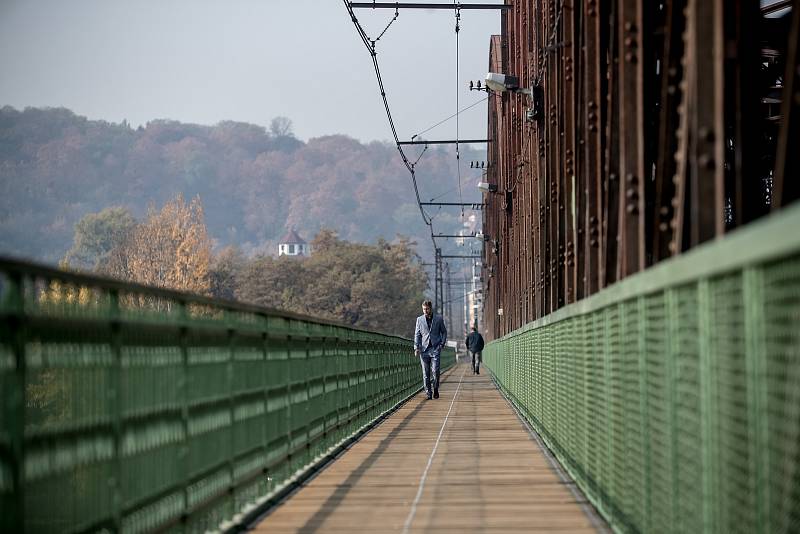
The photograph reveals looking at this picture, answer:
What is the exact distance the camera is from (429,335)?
26.7 m

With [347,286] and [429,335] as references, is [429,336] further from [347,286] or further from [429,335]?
[347,286]

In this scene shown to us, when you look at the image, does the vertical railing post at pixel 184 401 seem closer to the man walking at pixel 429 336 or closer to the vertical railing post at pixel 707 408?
the vertical railing post at pixel 707 408

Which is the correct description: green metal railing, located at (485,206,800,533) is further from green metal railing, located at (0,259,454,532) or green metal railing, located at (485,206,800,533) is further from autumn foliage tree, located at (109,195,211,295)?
autumn foliage tree, located at (109,195,211,295)

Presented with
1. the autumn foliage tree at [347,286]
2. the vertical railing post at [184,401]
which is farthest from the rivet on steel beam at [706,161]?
the autumn foliage tree at [347,286]

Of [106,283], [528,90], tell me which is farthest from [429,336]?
[106,283]

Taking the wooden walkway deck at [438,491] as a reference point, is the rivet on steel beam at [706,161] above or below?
above

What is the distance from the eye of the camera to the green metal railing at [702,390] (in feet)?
13.9

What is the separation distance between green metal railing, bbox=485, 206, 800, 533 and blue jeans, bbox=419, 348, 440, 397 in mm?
16512

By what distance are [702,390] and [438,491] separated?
520cm

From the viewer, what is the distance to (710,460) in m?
5.45

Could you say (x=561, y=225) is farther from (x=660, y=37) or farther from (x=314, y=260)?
(x=314, y=260)

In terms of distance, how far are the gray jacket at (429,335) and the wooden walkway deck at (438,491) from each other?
924 centimetres

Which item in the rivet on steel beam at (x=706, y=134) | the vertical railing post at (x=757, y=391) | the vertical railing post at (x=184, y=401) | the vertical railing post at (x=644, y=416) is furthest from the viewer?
the vertical railing post at (x=184, y=401)

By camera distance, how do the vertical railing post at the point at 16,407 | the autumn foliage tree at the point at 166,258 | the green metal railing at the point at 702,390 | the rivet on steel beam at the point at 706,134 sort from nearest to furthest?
the green metal railing at the point at 702,390 → the vertical railing post at the point at 16,407 → the rivet on steel beam at the point at 706,134 → the autumn foliage tree at the point at 166,258
